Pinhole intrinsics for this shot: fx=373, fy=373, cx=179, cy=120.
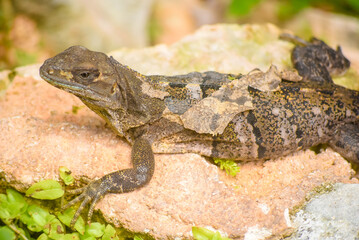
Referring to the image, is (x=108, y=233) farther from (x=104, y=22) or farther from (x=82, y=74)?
(x=104, y=22)

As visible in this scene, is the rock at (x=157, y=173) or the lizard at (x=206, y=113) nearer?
the rock at (x=157, y=173)

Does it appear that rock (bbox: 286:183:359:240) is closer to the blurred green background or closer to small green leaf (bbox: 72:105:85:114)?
small green leaf (bbox: 72:105:85:114)

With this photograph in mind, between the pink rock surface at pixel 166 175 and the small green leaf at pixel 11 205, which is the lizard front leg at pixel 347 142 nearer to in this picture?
the pink rock surface at pixel 166 175

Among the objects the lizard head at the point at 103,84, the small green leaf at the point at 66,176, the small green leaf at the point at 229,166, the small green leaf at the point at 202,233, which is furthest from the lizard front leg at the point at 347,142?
the small green leaf at the point at 66,176

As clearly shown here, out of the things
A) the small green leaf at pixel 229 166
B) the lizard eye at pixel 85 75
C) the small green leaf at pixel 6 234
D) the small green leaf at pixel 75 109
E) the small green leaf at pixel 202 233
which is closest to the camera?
the small green leaf at pixel 6 234

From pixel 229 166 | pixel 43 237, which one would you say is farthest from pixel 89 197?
pixel 229 166

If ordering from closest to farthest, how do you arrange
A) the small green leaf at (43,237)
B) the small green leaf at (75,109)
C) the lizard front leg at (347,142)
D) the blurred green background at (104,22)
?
1. the small green leaf at (43,237)
2. the lizard front leg at (347,142)
3. the small green leaf at (75,109)
4. the blurred green background at (104,22)

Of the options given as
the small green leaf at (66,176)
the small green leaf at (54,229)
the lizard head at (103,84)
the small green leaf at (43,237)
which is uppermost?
the lizard head at (103,84)

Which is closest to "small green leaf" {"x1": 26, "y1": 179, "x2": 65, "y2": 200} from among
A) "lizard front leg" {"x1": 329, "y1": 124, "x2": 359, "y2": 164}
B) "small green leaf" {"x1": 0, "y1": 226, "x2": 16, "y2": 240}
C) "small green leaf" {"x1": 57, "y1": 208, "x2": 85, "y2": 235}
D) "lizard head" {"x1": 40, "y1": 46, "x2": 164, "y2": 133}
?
"small green leaf" {"x1": 57, "y1": 208, "x2": 85, "y2": 235}
